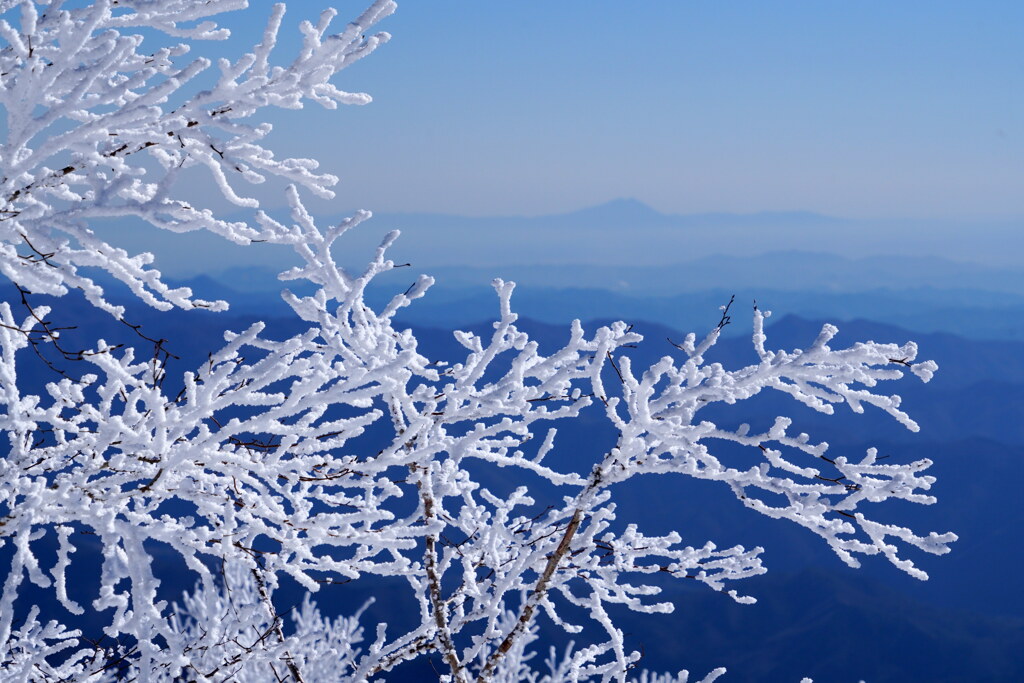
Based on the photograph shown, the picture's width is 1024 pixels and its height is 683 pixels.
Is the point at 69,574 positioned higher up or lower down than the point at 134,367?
lower down

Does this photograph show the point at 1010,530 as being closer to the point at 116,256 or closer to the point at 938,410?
the point at 938,410

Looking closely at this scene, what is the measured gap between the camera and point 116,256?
2.90 metres

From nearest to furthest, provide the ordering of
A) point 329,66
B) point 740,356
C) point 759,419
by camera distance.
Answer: point 329,66, point 759,419, point 740,356

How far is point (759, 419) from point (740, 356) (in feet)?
215

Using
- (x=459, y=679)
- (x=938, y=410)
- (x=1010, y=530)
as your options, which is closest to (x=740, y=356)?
(x=938, y=410)

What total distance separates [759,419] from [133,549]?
10998 centimetres

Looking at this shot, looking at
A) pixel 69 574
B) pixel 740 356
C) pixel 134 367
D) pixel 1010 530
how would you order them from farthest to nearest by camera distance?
1. pixel 740 356
2. pixel 1010 530
3. pixel 69 574
4. pixel 134 367

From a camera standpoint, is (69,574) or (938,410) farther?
(938,410)

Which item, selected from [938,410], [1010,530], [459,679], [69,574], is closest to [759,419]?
[1010,530]

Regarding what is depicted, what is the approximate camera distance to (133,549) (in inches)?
113

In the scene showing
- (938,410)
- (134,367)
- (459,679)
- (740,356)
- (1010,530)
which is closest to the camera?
(134,367)

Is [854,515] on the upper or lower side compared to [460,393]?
lower

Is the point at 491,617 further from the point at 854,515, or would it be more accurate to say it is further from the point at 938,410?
the point at 938,410

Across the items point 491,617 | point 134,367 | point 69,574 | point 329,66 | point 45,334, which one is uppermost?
point 329,66
